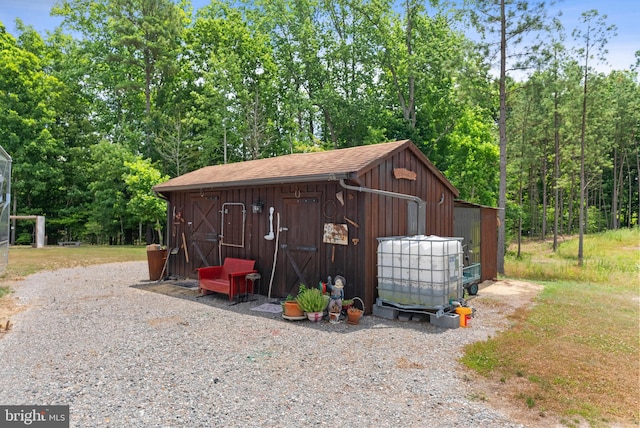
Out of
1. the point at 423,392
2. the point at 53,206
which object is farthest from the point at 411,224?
the point at 53,206

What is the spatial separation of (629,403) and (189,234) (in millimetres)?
9333

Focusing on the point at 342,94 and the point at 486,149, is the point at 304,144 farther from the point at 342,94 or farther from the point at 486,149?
the point at 486,149

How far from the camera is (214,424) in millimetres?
3160

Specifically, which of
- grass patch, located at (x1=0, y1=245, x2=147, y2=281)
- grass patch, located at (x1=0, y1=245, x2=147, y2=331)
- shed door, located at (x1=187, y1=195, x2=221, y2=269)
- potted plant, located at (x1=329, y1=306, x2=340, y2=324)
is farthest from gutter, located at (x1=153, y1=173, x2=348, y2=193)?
grass patch, located at (x1=0, y1=245, x2=147, y2=281)

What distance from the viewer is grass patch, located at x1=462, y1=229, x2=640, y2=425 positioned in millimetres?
3619

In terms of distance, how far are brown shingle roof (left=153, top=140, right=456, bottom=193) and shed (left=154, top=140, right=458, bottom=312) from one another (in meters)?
0.03

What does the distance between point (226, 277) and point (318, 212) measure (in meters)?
2.86

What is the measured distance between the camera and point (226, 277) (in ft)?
29.0

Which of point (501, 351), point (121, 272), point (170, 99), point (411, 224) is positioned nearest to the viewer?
point (501, 351)

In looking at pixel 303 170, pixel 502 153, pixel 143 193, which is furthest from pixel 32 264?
pixel 502 153

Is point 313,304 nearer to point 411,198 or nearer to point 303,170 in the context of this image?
point 303,170

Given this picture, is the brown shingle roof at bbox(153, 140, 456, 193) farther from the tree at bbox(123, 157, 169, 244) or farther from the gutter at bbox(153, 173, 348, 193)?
the tree at bbox(123, 157, 169, 244)

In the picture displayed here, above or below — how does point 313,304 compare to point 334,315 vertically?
above

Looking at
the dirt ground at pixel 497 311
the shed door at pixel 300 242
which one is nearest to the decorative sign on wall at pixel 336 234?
the shed door at pixel 300 242
